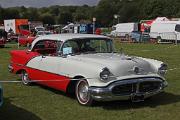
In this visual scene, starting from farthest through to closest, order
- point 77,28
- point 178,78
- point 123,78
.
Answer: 1. point 77,28
2. point 178,78
3. point 123,78

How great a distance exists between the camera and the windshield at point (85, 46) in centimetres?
969

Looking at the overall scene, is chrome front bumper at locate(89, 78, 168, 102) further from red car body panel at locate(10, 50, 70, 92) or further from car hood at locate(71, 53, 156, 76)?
red car body panel at locate(10, 50, 70, 92)

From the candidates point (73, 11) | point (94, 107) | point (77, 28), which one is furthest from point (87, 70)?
point (73, 11)

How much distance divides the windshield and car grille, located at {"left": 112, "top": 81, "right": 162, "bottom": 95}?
5.87 ft

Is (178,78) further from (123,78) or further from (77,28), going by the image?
(77,28)

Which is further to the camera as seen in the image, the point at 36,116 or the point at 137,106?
the point at 137,106

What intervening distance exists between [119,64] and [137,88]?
598mm

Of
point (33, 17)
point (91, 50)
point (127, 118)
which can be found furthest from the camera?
point (33, 17)

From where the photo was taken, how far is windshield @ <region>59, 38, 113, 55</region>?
969cm

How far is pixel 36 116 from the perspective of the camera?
784cm

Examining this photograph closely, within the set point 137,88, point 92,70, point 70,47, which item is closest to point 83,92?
point 92,70

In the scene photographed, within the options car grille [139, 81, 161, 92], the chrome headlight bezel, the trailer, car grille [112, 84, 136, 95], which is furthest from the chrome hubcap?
the trailer

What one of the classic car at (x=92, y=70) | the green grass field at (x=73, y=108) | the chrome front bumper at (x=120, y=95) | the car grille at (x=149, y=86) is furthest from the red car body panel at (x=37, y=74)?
the car grille at (x=149, y=86)

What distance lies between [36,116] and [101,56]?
2.23 metres
